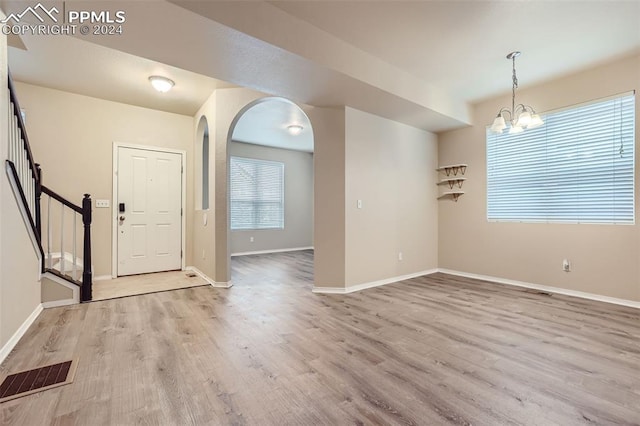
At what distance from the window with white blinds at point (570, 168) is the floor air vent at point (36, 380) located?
519 centimetres

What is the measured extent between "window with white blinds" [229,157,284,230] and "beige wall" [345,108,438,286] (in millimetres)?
4179

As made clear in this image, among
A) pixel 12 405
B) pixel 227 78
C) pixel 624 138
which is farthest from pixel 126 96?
pixel 624 138

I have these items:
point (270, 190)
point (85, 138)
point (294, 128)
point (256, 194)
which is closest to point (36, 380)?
point (85, 138)

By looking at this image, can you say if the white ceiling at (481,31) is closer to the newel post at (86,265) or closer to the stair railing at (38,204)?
the stair railing at (38,204)

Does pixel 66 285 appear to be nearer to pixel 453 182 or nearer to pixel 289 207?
pixel 289 207

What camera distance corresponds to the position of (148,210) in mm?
4930

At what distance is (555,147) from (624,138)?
65 cm

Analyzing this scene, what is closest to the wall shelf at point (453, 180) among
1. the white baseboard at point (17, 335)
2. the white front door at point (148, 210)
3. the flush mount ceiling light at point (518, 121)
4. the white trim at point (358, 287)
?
the flush mount ceiling light at point (518, 121)

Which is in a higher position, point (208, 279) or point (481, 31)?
point (481, 31)

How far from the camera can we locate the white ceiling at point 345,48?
229 cm

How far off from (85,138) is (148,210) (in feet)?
4.54

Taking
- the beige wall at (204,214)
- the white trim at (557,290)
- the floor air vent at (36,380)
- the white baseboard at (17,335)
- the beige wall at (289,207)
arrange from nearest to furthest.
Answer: the floor air vent at (36,380), the white baseboard at (17,335), the white trim at (557,290), the beige wall at (204,214), the beige wall at (289,207)

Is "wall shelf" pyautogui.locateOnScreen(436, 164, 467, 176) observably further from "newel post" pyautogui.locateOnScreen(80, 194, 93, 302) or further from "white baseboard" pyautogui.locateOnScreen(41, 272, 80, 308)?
"white baseboard" pyautogui.locateOnScreen(41, 272, 80, 308)

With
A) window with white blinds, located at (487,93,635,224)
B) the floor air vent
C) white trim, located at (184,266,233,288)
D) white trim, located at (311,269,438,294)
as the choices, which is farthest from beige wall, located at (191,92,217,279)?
window with white blinds, located at (487,93,635,224)
